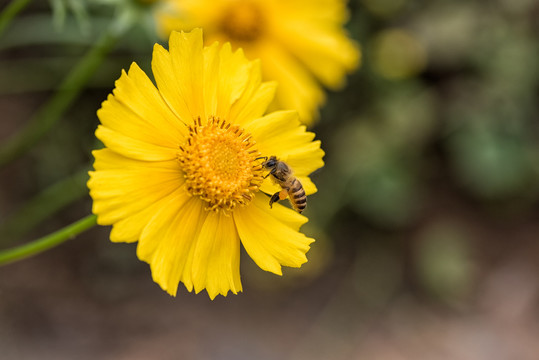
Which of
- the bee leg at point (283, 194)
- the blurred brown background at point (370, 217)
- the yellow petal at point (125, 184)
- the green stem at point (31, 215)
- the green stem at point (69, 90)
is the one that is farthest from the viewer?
the blurred brown background at point (370, 217)

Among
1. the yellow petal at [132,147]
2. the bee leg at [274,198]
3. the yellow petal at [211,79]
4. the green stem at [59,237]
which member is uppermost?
the yellow petal at [211,79]

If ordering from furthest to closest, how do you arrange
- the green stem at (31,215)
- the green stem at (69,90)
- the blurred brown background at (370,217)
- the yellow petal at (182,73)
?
the blurred brown background at (370,217)
the green stem at (31,215)
the green stem at (69,90)
the yellow petal at (182,73)

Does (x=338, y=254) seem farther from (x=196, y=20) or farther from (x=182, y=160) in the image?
(x=182, y=160)

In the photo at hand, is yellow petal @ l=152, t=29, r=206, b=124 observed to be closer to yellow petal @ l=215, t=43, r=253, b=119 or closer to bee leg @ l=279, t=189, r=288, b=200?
yellow petal @ l=215, t=43, r=253, b=119

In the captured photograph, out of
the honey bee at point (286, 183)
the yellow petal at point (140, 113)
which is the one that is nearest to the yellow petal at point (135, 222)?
the yellow petal at point (140, 113)

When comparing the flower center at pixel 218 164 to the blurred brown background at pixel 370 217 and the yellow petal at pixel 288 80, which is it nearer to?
the yellow petal at pixel 288 80

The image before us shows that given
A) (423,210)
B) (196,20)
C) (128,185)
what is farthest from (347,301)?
(128,185)

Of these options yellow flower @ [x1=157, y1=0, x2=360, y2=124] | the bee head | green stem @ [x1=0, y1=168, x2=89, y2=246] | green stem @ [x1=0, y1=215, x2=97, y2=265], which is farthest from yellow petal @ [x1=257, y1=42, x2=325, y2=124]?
green stem @ [x1=0, y1=215, x2=97, y2=265]
